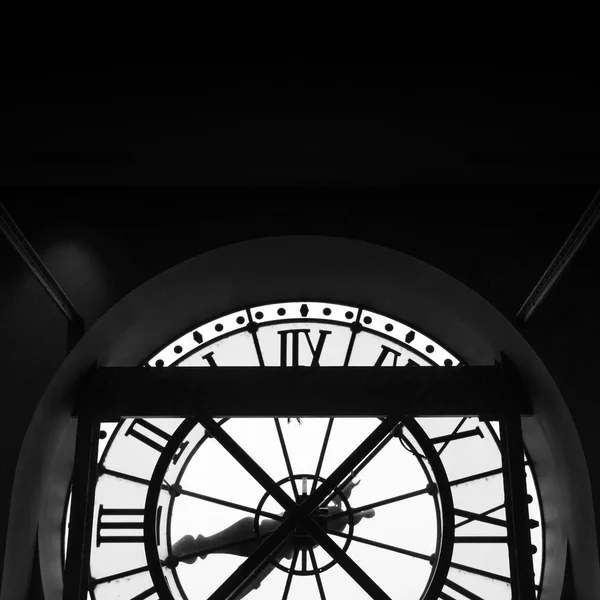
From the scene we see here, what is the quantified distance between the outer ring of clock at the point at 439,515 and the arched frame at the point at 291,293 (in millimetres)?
440

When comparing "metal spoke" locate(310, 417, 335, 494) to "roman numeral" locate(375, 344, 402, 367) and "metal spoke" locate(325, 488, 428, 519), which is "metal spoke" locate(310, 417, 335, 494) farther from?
"roman numeral" locate(375, 344, 402, 367)

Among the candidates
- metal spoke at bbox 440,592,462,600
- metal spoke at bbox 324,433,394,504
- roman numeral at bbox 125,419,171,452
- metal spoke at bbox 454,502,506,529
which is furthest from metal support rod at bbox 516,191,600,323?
roman numeral at bbox 125,419,171,452

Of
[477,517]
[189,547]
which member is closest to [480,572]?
[477,517]

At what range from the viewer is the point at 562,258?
9.48 feet

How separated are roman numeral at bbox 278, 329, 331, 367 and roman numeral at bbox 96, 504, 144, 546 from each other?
1107 mm

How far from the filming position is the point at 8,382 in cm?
331

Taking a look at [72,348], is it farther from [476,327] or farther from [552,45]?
[552,45]

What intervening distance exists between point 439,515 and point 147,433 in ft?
5.22

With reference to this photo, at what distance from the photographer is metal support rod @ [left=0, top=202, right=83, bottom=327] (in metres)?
2.59

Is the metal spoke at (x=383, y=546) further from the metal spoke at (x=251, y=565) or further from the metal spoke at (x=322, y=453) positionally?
the metal spoke at (x=251, y=565)

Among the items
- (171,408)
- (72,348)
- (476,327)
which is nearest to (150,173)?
(72,348)

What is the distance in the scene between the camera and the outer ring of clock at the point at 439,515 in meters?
3.82

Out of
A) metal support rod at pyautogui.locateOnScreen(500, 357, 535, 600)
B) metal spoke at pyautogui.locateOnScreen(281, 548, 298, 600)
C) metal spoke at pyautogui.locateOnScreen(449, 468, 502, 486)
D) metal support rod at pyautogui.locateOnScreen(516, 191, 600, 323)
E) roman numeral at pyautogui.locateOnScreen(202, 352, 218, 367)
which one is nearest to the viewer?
metal support rod at pyautogui.locateOnScreen(516, 191, 600, 323)

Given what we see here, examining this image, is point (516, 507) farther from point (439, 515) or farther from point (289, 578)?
point (289, 578)
